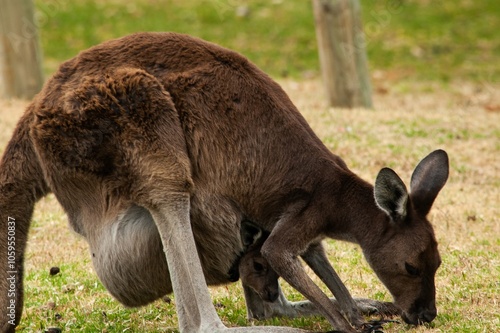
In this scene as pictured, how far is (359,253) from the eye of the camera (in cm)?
648

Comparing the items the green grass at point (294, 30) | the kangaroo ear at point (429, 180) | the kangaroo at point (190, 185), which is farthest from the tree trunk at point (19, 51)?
the kangaroo ear at point (429, 180)

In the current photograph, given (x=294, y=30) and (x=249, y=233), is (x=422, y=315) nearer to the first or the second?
(x=249, y=233)

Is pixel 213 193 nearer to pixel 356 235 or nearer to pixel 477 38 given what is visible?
pixel 356 235

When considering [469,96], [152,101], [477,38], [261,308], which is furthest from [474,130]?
[477,38]

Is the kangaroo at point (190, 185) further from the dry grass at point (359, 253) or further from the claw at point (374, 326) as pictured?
the dry grass at point (359, 253)

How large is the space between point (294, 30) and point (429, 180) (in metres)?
13.2

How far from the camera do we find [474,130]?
996 cm

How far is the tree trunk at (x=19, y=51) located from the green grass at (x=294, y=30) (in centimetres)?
371

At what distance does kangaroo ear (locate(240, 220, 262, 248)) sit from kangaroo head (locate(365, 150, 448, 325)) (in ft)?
2.08

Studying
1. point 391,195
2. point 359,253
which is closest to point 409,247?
point 391,195

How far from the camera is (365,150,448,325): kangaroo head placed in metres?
4.61

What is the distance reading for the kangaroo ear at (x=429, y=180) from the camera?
4.71 meters

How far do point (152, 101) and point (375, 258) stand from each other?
146 centimetres

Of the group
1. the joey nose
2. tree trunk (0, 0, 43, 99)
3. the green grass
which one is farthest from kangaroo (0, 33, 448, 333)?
the green grass
